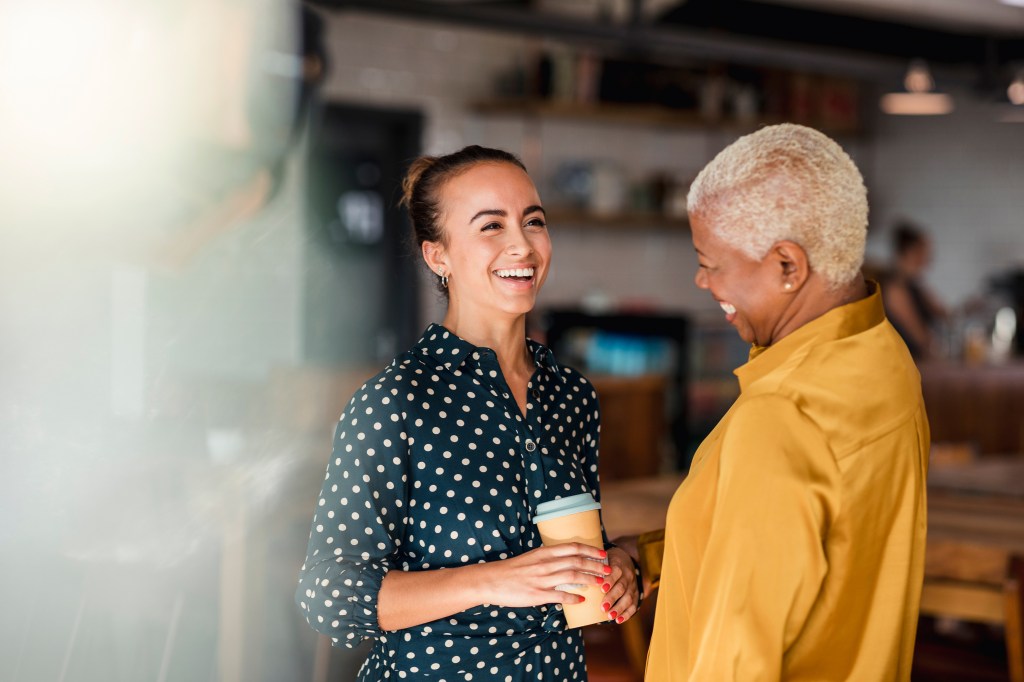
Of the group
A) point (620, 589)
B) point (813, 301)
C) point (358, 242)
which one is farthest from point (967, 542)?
point (358, 242)

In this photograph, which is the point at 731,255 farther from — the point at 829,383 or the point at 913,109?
the point at 913,109

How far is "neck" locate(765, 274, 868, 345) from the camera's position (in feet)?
3.92

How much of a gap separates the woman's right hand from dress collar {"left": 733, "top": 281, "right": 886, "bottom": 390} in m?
0.28

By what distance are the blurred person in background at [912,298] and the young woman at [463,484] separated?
17.9 feet

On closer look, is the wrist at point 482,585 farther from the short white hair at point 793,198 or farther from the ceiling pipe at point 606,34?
the ceiling pipe at point 606,34

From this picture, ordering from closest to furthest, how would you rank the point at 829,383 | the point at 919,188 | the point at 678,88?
the point at 829,383, the point at 678,88, the point at 919,188

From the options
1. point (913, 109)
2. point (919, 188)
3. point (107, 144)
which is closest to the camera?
point (107, 144)

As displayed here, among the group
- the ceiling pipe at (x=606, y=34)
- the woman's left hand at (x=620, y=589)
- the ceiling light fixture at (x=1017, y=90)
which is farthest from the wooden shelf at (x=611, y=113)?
the woman's left hand at (x=620, y=589)

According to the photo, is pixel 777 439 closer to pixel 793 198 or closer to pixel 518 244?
pixel 793 198

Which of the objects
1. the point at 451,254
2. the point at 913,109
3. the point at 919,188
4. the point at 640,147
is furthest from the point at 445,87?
the point at 451,254

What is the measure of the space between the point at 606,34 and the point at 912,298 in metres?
3.08

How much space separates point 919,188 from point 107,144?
23.4 feet

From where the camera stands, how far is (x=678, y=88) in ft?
23.8

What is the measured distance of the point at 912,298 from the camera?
6.80 metres
